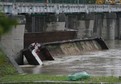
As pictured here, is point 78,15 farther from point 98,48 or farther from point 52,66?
point 52,66

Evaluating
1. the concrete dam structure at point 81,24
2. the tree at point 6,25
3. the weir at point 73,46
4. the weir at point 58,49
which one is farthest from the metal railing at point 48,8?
the tree at point 6,25

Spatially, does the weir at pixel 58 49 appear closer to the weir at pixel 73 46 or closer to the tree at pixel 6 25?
the weir at pixel 73 46

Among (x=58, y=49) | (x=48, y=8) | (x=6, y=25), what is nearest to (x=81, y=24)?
(x=48, y=8)

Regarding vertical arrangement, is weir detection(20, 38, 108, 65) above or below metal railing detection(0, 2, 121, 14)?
below

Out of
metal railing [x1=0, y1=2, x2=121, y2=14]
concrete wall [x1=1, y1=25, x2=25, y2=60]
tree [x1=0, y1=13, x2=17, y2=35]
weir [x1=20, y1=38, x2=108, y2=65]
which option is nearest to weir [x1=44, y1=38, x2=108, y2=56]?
weir [x1=20, y1=38, x2=108, y2=65]

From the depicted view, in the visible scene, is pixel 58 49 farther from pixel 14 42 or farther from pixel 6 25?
pixel 6 25

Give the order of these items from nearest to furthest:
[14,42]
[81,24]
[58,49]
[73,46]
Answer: [14,42], [58,49], [73,46], [81,24]

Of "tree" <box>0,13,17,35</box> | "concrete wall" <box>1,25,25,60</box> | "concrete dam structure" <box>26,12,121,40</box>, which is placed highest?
"tree" <box>0,13,17,35</box>

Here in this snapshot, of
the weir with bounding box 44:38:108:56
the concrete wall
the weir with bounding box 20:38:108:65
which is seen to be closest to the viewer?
the concrete wall

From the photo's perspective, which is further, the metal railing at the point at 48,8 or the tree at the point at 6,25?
the metal railing at the point at 48,8

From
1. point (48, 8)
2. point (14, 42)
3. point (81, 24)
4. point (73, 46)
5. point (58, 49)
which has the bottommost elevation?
point (81, 24)


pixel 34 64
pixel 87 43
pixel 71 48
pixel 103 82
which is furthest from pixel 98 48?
pixel 103 82

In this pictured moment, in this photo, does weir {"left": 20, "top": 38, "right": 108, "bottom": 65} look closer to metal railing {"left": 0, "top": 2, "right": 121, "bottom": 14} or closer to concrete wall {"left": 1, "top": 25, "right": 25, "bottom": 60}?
concrete wall {"left": 1, "top": 25, "right": 25, "bottom": 60}

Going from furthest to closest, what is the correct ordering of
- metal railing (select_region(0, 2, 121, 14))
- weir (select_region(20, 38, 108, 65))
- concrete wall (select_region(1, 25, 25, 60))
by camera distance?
metal railing (select_region(0, 2, 121, 14)), weir (select_region(20, 38, 108, 65)), concrete wall (select_region(1, 25, 25, 60))
